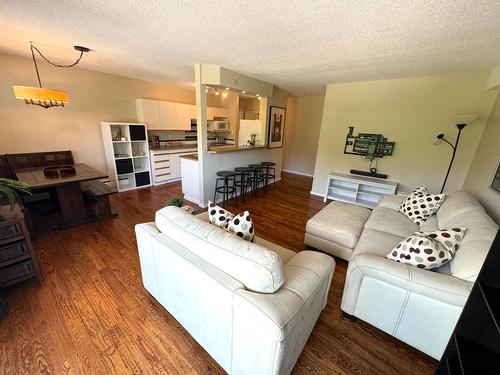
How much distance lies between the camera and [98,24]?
192 centimetres

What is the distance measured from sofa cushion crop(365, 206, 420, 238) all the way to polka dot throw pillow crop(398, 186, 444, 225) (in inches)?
3.0

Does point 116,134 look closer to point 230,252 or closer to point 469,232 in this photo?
point 230,252

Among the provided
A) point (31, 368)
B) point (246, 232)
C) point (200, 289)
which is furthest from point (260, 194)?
point (31, 368)

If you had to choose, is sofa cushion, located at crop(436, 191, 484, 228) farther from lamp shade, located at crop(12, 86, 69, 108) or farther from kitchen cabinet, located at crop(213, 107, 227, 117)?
kitchen cabinet, located at crop(213, 107, 227, 117)

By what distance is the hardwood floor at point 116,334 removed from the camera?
1.34 m

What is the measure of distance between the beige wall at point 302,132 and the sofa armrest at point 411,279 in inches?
213

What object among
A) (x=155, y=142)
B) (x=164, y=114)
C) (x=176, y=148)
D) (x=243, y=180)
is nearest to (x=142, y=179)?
(x=155, y=142)

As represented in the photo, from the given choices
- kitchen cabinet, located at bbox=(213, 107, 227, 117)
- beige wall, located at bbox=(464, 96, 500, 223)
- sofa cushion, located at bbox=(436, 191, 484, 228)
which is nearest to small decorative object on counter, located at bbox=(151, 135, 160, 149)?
kitchen cabinet, located at bbox=(213, 107, 227, 117)

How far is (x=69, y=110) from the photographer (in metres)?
3.82

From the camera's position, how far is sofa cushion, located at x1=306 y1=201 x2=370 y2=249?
2.24 meters

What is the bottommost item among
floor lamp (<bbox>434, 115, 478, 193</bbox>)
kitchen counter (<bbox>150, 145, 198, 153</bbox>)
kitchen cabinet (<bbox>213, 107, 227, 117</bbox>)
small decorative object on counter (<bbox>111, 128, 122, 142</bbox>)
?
kitchen counter (<bbox>150, 145, 198, 153</bbox>)

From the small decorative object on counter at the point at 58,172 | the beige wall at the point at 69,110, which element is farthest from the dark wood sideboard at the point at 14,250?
the beige wall at the point at 69,110

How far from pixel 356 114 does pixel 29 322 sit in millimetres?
5245

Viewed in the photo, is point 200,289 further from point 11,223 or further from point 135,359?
point 11,223
